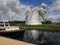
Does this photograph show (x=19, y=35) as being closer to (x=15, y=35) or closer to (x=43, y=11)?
(x=15, y=35)

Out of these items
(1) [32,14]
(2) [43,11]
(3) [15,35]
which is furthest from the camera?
(1) [32,14]

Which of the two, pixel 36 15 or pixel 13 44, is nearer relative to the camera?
pixel 13 44

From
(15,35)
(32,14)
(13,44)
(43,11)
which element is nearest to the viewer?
(13,44)

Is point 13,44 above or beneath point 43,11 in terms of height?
beneath

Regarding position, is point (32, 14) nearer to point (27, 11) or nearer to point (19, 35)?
point (27, 11)

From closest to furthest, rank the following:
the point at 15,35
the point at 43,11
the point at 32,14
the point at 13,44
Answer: the point at 13,44 < the point at 15,35 < the point at 43,11 < the point at 32,14

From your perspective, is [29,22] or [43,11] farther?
[29,22]

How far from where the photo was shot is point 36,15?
131m

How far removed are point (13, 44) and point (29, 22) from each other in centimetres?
11020

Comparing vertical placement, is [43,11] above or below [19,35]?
above

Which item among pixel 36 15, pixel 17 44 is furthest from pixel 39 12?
pixel 17 44

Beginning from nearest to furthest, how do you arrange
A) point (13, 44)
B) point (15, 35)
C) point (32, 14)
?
point (13, 44), point (15, 35), point (32, 14)

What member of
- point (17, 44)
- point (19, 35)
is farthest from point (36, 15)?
point (17, 44)

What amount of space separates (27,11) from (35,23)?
10.7m
